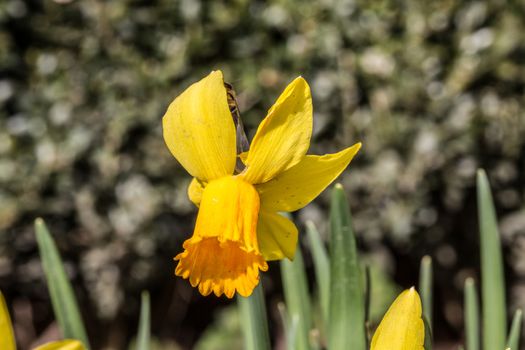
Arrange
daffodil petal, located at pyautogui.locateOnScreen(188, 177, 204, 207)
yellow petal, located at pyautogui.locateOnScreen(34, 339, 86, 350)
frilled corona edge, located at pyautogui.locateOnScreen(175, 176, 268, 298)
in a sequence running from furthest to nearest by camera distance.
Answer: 1. daffodil petal, located at pyautogui.locateOnScreen(188, 177, 204, 207)
2. frilled corona edge, located at pyautogui.locateOnScreen(175, 176, 268, 298)
3. yellow petal, located at pyautogui.locateOnScreen(34, 339, 86, 350)

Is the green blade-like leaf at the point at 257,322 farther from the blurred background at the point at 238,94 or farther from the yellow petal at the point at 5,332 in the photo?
the blurred background at the point at 238,94

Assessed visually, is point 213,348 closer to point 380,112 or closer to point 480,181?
point 380,112

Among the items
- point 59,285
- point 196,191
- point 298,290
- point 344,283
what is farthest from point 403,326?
point 59,285

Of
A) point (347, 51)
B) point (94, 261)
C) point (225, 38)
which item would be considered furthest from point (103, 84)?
point (347, 51)

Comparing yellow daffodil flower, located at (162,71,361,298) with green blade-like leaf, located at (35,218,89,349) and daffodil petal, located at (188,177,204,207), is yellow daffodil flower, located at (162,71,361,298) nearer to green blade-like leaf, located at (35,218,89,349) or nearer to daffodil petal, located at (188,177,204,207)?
daffodil petal, located at (188,177,204,207)

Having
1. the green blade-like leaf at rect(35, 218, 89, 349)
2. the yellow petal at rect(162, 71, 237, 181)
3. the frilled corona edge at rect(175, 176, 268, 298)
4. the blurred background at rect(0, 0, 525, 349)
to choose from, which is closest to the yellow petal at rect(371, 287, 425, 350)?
the frilled corona edge at rect(175, 176, 268, 298)
